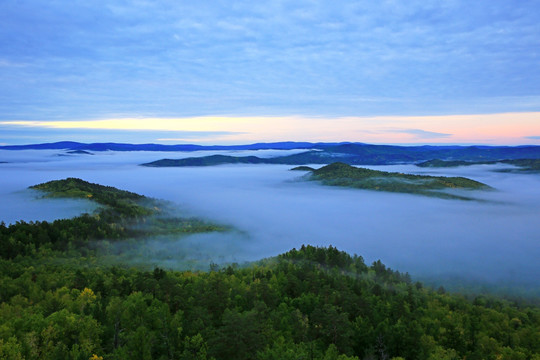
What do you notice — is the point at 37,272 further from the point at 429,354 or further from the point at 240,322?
the point at 429,354

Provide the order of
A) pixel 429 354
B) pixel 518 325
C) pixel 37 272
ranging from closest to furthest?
pixel 429 354
pixel 518 325
pixel 37 272

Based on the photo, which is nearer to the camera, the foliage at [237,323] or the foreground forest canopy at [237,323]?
the foreground forest canopy at [237,323]

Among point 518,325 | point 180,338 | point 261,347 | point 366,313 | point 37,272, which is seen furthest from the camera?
point 37,272

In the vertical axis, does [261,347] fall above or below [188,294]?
above

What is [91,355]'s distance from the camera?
2862 inches

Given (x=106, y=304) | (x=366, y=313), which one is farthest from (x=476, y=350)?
(x=106, y=304)

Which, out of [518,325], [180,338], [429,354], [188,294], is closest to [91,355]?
[180,338]

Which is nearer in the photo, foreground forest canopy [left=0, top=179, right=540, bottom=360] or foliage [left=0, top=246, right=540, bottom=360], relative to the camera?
foreground forest canopy [left=0, top=179, right=540, bottom=360]

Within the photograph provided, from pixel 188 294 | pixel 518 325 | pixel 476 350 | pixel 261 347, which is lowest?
pixel 518 325

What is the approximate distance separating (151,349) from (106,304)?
37.1m

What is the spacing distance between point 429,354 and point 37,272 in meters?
164

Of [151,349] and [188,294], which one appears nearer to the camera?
[151,349]

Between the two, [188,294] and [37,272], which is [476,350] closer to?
[188,294]

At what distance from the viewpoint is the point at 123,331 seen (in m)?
85.7
